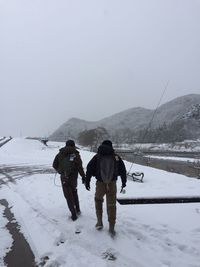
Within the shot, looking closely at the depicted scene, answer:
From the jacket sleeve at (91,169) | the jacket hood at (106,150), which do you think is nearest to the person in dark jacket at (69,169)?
the jacket sleeve at (91,169)

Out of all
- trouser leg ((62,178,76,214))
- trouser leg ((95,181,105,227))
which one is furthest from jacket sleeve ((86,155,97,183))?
trouser leg ((62,178,76,214))

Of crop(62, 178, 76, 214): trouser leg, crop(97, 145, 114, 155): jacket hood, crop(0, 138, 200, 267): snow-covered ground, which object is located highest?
crop(97, 145, 114, 155): jacket hood

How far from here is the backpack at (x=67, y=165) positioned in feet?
28.8

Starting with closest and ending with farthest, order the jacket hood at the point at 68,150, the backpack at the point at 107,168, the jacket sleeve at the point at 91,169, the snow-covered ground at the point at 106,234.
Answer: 1. the snow-covered ground at the point at 106,234
2. the backpack at the point at 107,168
3. the jacket sleeve at the point at 91,169
4. the jacket hood at the point at 68,150

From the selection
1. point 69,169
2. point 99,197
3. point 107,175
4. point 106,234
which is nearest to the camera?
point 106,234

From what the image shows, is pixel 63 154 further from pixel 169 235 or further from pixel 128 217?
pixel 169 235

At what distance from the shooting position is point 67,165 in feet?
28.9

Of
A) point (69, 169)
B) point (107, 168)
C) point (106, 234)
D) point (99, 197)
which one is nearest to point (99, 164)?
point (107, 168)

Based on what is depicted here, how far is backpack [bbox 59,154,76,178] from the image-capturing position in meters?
8.79

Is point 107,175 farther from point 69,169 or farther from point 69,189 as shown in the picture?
point 69,189

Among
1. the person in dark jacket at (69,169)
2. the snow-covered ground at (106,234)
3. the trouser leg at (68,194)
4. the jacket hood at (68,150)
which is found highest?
the jacket hood at (68,150)

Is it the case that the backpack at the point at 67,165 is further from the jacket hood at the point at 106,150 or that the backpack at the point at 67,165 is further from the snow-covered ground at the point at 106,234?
the jacket hood at the point at 106,150

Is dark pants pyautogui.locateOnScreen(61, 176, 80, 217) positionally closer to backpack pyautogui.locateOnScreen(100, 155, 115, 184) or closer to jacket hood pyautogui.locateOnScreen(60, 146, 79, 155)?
jacket hood pyautogui.locateOnScreen(60, 146, 79, 155)

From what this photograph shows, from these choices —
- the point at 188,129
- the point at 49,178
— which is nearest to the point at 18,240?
the point at 49,178
